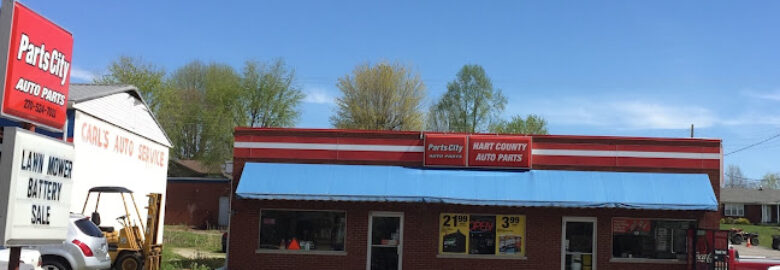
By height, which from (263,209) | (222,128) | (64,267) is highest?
(222,128)

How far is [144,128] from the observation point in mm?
28625

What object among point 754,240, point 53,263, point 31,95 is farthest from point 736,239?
point 31,95

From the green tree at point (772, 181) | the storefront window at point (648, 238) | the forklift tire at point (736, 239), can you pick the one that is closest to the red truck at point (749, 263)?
the storefront window at point (648, 238)

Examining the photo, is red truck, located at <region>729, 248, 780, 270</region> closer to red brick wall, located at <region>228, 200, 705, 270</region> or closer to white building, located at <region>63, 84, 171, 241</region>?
red brick wall, located at <region>228, 200, 705, 270</region>

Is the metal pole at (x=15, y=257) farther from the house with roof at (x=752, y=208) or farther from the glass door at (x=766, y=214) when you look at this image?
the glass door at (x=766, y=214)

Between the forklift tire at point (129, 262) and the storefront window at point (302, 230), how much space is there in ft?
11.8

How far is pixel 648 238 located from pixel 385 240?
7206 mm

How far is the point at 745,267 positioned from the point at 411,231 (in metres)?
8.14

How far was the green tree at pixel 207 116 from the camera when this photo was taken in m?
56.3

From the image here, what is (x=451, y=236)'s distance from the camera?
19922mm

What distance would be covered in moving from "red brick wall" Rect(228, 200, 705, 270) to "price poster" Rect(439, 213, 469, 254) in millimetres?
167

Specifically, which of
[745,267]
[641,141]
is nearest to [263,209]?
[641,141]

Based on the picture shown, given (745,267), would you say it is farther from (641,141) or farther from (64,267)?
(64,267)

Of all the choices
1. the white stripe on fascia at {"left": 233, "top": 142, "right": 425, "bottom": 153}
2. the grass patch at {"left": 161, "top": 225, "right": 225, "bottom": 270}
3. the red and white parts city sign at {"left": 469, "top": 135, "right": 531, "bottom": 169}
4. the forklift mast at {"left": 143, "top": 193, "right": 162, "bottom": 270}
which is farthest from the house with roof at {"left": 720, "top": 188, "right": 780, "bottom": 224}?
the forklift mast at {"left": 143, "top": 193, "right": 162, "bottom": 270}
